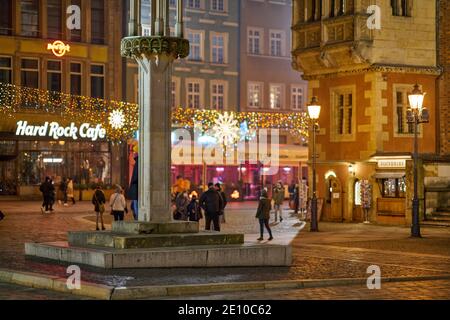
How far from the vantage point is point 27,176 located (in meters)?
58.8

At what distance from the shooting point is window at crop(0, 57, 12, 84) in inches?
2297

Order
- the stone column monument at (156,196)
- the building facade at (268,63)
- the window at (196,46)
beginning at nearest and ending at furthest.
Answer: the stone column monument at (156,196), the window at (196,46), the building facade at (268,63)

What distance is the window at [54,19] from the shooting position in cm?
6043

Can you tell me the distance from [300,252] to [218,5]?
147ft

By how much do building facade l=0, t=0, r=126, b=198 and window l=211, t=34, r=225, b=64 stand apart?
22.6ft

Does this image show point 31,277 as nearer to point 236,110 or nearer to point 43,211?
point 43,211

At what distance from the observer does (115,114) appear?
5894 cm

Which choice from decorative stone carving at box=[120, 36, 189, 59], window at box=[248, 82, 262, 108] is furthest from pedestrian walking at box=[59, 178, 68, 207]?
decorative stone carving at box=[120, 36, 189, 59]

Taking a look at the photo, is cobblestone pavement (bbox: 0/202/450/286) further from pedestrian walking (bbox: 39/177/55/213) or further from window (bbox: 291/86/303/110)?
window (bbox: 291/86/303/110)

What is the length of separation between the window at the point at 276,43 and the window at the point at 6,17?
19035 mm

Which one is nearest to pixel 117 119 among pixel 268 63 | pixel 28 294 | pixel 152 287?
pixel 268 63

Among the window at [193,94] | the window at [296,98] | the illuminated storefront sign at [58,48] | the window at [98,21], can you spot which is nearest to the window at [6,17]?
the illuminated storefront sign at [58,48]

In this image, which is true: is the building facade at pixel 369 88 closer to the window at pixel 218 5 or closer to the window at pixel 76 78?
the window at pixel 76 78
